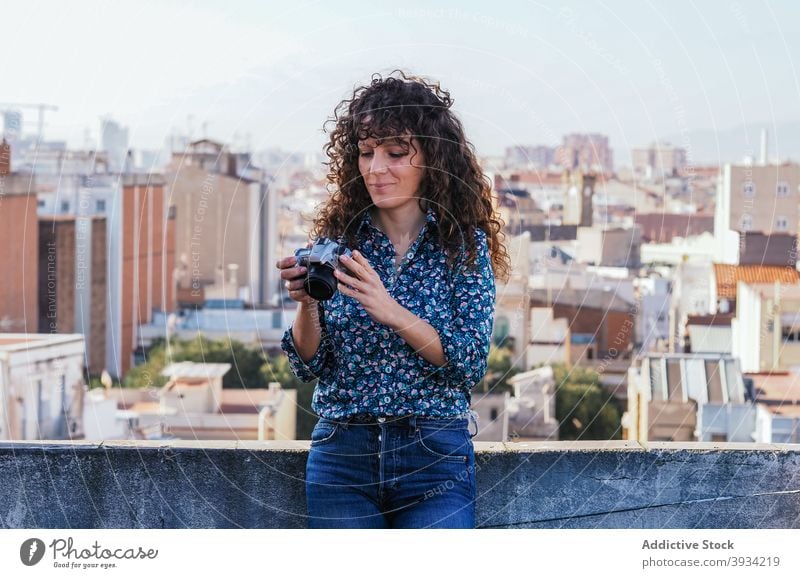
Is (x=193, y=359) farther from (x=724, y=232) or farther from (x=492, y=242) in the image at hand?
(x=492, y=242)

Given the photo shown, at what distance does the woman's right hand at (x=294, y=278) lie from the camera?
1.72m

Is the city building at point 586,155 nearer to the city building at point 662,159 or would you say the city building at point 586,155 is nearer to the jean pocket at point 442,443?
the city building at point 662,159

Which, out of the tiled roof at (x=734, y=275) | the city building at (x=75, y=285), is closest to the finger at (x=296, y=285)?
the tiled roof at (x=734, y=275)

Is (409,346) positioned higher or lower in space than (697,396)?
Answer: higher

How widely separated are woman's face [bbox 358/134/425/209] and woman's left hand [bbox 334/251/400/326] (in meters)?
0.15

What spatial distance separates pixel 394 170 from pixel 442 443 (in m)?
0.41

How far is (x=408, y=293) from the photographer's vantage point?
5.71ft

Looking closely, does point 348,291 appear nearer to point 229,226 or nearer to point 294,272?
point 294,272

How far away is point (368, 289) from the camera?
5.42ft

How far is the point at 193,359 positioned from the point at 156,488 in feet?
36.0

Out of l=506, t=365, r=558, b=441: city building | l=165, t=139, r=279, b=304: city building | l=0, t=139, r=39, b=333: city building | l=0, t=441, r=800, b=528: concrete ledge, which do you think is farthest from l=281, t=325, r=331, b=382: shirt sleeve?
l=506, t=365, r=558, b=441: city building

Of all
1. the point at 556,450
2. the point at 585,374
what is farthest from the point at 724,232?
the point at 556,450

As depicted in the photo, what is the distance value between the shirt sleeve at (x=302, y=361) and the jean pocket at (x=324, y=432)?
0.07 m

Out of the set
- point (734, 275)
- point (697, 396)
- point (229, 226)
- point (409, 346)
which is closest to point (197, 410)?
point (229, 226)
